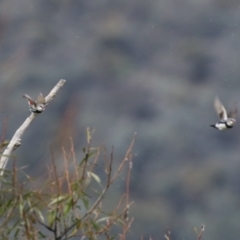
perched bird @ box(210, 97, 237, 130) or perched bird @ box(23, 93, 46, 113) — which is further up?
perched bird @ box(210, 97, 237, 130)

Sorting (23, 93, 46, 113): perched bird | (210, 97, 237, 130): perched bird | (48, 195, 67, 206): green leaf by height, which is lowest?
(48, 195, 67, 206): green leaf

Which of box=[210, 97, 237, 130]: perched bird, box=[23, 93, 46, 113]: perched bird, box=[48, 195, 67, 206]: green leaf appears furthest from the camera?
box=[210, 97, 237, 130]: perched bird

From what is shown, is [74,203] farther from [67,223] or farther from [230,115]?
[230,115]

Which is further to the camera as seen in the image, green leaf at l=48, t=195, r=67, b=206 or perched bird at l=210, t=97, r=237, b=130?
perched bird at l=210, t=97, r=237, b=130

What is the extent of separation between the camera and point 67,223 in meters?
2.17

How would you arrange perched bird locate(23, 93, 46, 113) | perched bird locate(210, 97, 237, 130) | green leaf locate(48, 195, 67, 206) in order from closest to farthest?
green leaf locate(48, 195, 67, 206)
perched bird locate(23, 93, 46, 113)
perched bird locate(210, 97, 237, 130)

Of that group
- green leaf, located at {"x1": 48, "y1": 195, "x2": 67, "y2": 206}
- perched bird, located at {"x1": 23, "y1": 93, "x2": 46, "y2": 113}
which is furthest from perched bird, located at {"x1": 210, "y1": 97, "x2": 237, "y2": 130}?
green leaf, located at {"x1": 48, "y1": 195, "x2": 67, "y2": 206}

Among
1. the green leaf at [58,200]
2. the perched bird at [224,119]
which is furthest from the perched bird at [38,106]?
the perched bird at [224,119]

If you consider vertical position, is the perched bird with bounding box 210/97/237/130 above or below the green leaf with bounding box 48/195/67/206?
above

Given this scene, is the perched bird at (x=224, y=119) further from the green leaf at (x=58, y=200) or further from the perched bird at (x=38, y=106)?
the green leaf at (x=58, y=200)

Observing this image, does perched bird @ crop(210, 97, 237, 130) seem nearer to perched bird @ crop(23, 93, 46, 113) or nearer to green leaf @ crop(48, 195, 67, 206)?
perched bird @ crop(23, 93, 46, 113)

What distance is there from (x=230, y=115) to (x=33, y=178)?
1434mm

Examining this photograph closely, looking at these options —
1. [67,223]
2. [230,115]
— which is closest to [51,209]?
[67,223]

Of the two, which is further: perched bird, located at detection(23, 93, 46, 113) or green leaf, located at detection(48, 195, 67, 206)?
perched bird, located at detection(23, 93, 46, 113)
